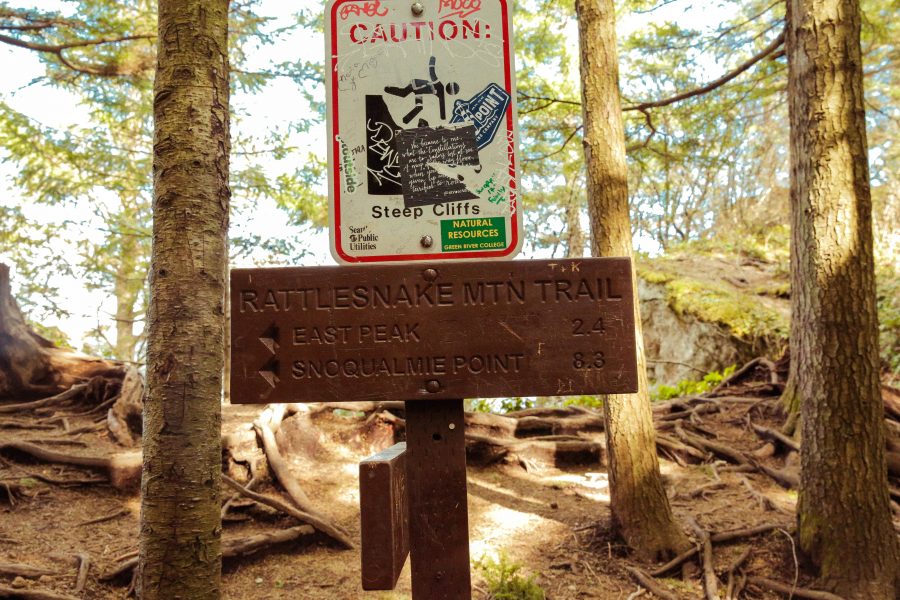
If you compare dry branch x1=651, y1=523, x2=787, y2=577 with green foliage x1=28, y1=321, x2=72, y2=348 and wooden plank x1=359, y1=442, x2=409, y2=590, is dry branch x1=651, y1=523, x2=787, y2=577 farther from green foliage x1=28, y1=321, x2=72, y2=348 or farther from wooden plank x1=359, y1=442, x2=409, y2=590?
green foliage x1=28, y1=321, x2=72, y2=348

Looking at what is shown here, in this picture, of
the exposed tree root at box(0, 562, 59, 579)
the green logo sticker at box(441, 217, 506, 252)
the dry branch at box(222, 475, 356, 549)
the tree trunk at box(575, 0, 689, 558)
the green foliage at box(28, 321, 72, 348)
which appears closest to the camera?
the green logo sticker at box(441, 217, 506, 252)

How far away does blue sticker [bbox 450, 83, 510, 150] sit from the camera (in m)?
1.78

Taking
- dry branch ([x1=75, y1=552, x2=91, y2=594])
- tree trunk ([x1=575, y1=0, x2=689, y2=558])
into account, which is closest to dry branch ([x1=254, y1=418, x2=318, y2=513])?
dry branch ([x1=75, y1=552, x2=91, y2=594])

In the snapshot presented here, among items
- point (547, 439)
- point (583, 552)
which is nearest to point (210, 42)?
point (583, 552)

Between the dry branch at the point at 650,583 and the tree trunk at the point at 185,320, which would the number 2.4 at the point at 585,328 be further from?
the dry branch at the point at 650,583

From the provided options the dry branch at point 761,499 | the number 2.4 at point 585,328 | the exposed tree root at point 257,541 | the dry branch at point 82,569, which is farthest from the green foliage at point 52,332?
the number 2.4 at point 585,328

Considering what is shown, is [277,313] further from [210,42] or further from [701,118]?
[701,118]

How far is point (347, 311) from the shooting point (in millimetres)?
1665

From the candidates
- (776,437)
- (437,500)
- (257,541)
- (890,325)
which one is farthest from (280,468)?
(890,325)

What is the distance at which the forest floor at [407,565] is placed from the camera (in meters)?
4.67

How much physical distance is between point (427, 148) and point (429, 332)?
0.51 metres

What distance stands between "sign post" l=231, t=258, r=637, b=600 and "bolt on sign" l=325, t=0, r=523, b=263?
0.12 metres

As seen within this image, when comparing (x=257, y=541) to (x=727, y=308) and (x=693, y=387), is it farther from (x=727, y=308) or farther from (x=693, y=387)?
(x=727, y=308)

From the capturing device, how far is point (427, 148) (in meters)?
1.77
